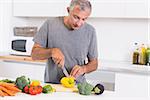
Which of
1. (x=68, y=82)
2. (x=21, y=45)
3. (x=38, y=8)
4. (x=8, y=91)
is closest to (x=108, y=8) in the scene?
(x=38, y=8)

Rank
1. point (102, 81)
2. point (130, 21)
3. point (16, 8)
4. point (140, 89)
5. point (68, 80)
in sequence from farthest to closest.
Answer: point (16, 8), point (130, 21), point (102, 81), point (140, 89), point (68, 80)

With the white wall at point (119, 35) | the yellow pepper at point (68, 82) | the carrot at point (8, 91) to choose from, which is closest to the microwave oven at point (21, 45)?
the white wall at point (119, 35)

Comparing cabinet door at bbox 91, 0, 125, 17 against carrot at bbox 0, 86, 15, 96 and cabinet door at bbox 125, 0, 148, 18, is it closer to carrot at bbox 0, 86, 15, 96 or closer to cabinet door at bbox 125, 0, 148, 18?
cabinet door at bbox 125, 0, 148, 18

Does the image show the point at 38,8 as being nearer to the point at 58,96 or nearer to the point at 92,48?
the point at 92,48

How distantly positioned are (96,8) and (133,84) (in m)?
0.99

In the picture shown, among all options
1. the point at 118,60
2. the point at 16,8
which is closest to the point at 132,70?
the point at 118,60

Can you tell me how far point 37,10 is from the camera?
3.71 metres

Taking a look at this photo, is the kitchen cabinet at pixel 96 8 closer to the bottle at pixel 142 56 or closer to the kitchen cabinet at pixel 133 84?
the bottle at pixel 142 56

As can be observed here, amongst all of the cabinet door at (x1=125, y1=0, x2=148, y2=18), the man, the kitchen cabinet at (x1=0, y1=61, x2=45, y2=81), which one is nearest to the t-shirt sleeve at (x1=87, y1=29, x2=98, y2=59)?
the man

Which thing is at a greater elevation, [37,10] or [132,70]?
[37,10]

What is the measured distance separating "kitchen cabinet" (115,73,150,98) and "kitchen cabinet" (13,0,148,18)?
690mm

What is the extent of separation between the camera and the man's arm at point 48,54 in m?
1.92

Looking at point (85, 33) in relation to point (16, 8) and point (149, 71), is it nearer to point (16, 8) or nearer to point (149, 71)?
point (149, 71)

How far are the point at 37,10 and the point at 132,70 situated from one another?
4.81 feet
